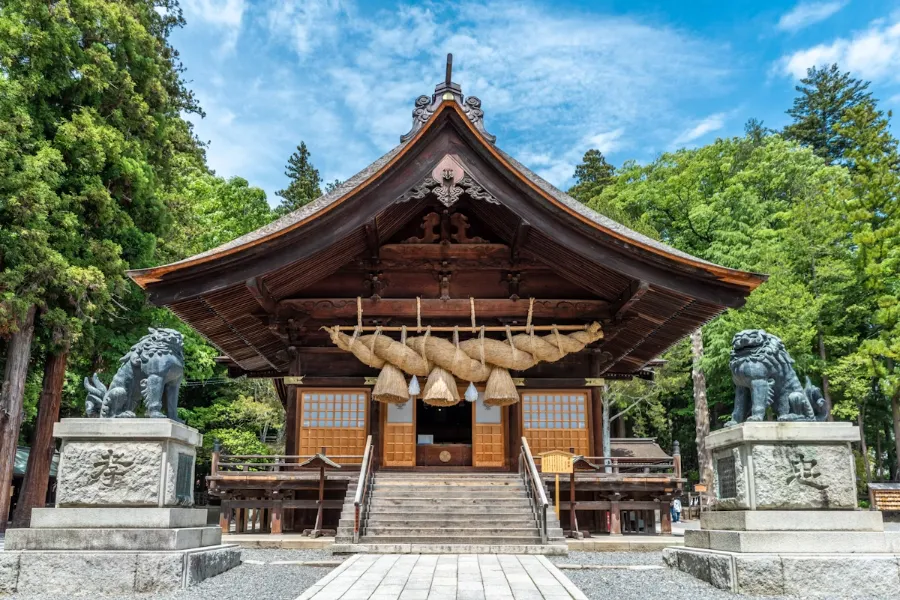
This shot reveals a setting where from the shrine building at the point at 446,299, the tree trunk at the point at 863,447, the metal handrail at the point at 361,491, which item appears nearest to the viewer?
the metal handrail at the point at 361,491

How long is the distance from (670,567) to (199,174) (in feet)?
103

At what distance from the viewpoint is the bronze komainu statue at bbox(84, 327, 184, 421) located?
6336mm

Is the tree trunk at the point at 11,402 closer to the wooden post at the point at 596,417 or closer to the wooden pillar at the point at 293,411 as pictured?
the wooden pillar at the point at 293,411

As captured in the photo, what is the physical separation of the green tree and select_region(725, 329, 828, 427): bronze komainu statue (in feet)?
117

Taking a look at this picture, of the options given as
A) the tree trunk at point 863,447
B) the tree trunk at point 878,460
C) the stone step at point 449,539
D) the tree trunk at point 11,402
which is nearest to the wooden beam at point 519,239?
the stone step at point 449,539

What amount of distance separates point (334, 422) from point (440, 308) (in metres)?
2.98

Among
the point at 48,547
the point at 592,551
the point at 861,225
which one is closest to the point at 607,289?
the point at 592,551

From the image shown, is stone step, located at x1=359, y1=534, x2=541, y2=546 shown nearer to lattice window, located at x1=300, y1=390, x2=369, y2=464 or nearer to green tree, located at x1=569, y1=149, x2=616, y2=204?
lattice window, located at x1=300, y1=390, x2=369, y2=464

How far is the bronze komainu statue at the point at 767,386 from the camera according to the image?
Answer: 20.0ft

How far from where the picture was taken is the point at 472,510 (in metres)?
10.2

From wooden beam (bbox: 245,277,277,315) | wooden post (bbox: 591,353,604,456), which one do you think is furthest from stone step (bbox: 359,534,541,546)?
wooden beam (bbox: 245,277,277,315)

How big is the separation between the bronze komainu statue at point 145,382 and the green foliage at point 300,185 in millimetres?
30405

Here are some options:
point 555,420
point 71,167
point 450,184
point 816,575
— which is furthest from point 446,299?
point 71,167

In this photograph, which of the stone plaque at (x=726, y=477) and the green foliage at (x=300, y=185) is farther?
the green foliage at (x=300, y=185)
